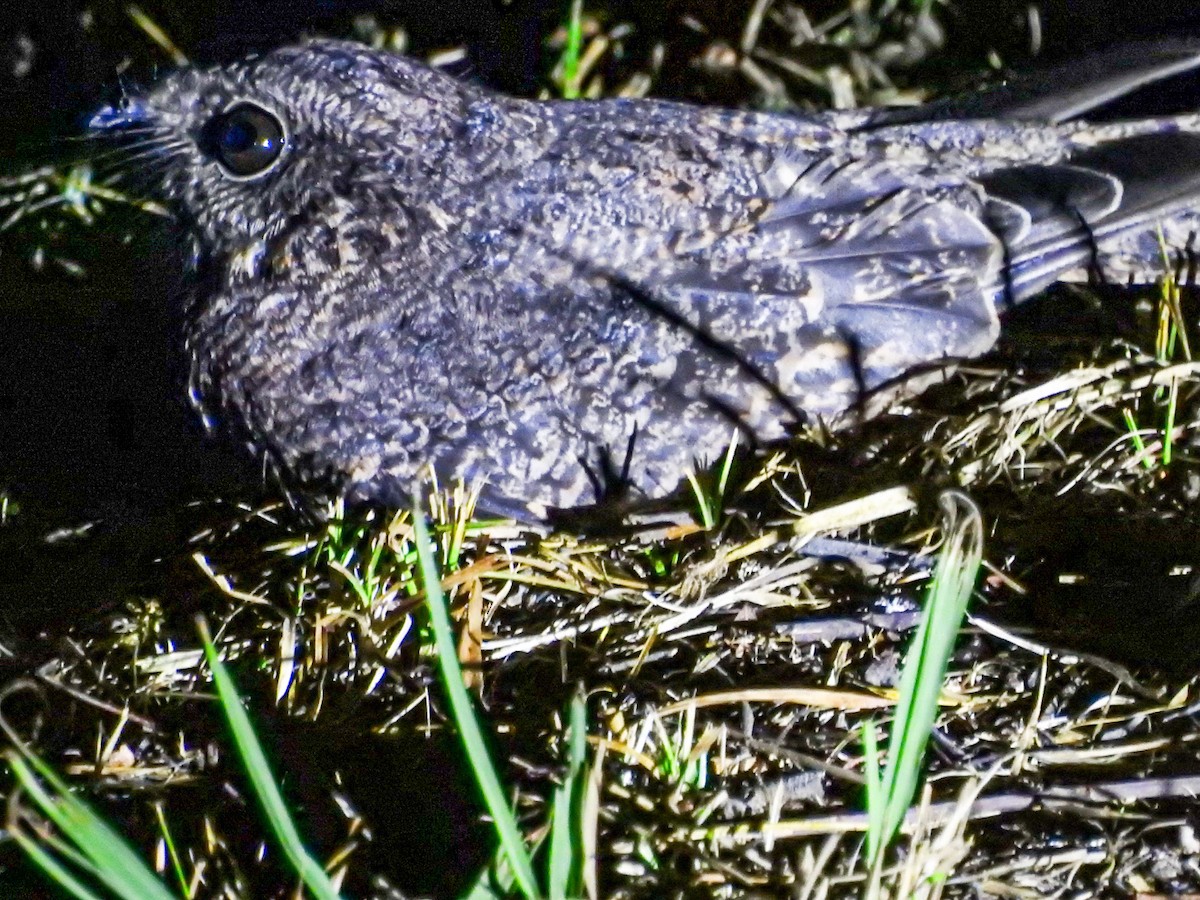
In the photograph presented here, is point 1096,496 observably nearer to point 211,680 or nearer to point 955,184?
point 955,184

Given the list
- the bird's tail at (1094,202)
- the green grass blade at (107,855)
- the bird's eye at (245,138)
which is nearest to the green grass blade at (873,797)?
the green grass blade at (107,855)

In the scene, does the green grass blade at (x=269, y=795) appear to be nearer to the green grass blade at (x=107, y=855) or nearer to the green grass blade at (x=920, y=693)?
the green grass blade at (x=107, y=855)

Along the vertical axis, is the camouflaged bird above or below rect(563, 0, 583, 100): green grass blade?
below

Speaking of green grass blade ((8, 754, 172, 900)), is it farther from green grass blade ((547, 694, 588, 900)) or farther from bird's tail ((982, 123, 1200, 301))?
bird's tail ((982, 123, 1200, 301))

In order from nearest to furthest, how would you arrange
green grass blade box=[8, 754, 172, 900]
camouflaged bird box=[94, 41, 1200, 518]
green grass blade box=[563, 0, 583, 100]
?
1. green grass blade box=[8, 754, 172, 900]
2. camouflaged bird box=[94, 41, 1200, 518]
3. green grass blade box=[563, 0, 583, 100]

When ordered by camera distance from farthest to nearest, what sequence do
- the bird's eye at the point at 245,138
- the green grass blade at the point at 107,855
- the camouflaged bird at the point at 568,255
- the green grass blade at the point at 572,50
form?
the green grass blade at the point at 572,50 → the bird's eye at the point at 245,138 → the camouflaged bird at the point at 568,255 → the green grass blade at the point at 107,855

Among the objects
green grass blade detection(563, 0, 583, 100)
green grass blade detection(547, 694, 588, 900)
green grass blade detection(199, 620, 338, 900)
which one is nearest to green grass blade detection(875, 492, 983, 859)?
green grass blade detection(547, 694, 588, 900)

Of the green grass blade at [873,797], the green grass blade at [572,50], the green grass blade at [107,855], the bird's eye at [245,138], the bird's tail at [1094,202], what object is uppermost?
the bird's eye at [245,138]

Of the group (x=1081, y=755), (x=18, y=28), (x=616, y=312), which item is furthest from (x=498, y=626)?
(x=18, y=28)
